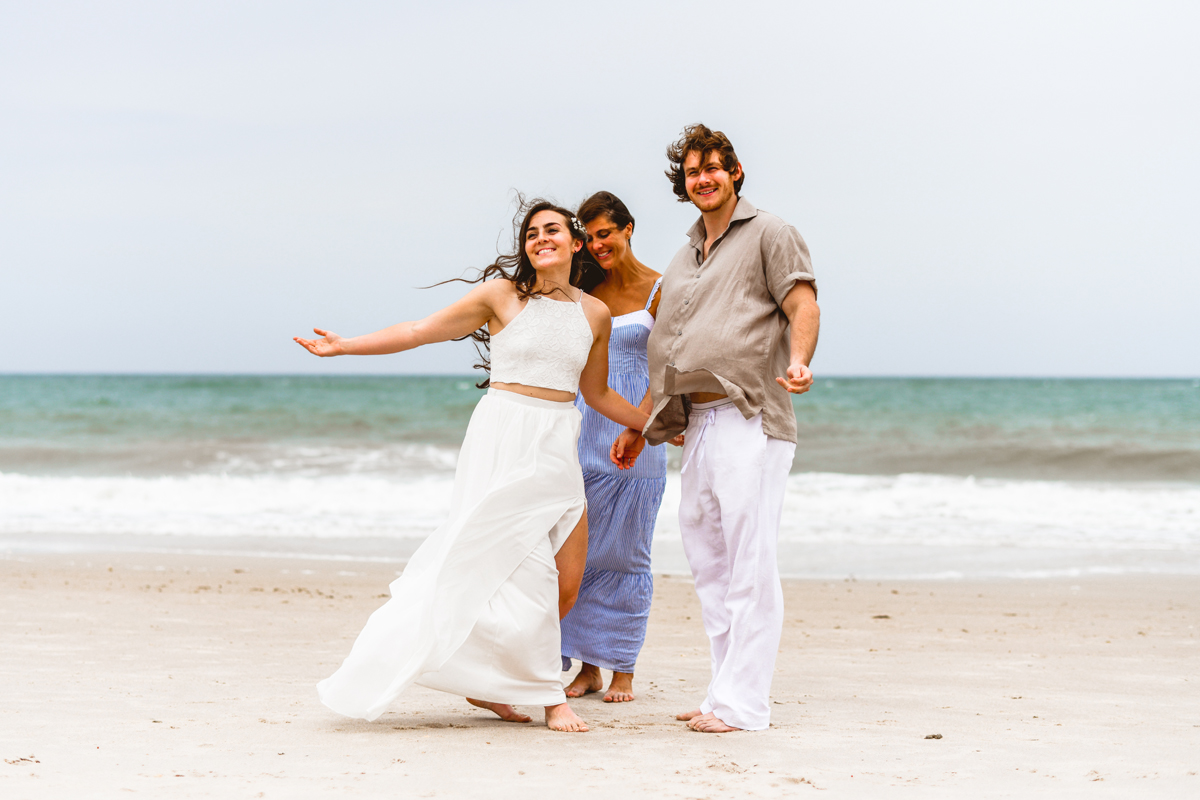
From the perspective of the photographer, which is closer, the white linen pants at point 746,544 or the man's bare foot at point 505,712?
the white linen pants at point 746,544

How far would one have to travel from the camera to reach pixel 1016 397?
128 ft

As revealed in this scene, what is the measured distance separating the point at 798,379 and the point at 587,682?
1.71 m

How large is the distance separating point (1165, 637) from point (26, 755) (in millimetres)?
5283

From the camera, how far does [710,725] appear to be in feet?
11.0

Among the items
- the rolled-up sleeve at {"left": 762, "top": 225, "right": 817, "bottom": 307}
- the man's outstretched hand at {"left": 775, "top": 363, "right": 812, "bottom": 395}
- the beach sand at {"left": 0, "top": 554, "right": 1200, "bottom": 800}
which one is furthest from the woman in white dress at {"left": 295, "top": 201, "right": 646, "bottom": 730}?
the man's outstretched hand at {"left": 775, "top": 363, "right": 812, "bottom": 395}

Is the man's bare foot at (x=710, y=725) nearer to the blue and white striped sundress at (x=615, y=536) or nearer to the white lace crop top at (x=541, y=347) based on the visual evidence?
the blue and white striped sundress at (x=615, y=536)

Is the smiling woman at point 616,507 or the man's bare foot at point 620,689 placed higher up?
the smiling woman at point 616,507

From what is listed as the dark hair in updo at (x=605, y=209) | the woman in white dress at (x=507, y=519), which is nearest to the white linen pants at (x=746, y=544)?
the woman in white dress at (x=507, y=519)

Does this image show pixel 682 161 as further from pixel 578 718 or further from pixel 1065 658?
pixel 1065 658

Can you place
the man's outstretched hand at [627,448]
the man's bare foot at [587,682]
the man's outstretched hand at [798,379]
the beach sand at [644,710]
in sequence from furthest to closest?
1. the man's bare foot at [587,682]
2. the man's outstretched hand at [627,448]
3. the man's outstretched hand at [798,379]
4. the beach sand at [644,710]

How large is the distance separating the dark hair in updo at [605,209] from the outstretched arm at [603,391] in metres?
0.58

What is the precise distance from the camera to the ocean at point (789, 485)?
28.6 feet

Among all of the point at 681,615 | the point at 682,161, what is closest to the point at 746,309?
the point at 682,161

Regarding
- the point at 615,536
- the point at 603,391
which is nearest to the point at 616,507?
the point at 615,536
